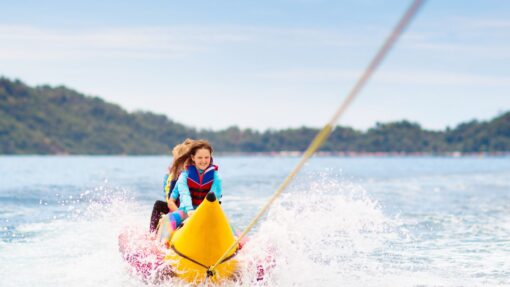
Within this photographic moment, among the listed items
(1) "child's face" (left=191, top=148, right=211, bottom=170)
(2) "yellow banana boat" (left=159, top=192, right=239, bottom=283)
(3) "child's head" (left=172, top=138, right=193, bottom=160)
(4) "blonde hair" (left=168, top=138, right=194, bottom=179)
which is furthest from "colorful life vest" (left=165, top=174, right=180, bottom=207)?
(2) "yellow banana boat" (left=159, top=192, right=239, bottom=283)

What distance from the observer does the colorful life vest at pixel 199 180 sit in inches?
257

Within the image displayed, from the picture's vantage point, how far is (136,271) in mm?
6246

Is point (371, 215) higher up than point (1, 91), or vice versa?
point (1, 91)

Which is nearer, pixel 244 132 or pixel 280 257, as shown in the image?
pixel 280 257

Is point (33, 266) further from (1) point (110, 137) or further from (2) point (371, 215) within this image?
(1) point (110, 137)

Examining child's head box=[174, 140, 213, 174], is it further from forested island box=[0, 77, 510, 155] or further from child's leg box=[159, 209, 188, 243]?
forested island box=[0, 77, 510, 155]

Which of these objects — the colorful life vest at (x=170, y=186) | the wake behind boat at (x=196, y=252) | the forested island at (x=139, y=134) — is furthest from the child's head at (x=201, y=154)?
the forested island at (x=139, y=134)

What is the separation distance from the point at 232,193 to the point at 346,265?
12.7 m

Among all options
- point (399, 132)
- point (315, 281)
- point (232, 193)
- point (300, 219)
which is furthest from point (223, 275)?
point (399, 132)

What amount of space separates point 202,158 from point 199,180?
0.74ft

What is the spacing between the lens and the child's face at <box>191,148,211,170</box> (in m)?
6.47

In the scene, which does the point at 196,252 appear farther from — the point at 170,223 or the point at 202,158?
the point at 202,158

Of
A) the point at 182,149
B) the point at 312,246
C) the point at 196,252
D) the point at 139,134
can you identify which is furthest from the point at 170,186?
the point at 139,134

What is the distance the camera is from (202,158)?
6.47 metres
